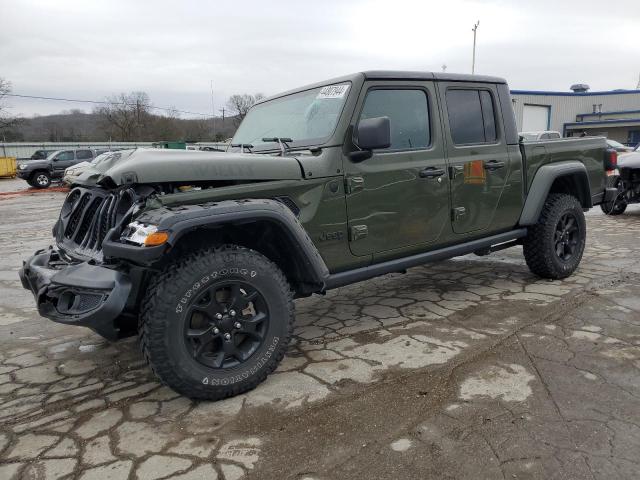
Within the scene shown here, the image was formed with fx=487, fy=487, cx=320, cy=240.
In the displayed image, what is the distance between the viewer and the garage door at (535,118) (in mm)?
34688

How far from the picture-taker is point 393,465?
2129 mm

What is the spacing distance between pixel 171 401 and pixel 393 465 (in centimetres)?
133

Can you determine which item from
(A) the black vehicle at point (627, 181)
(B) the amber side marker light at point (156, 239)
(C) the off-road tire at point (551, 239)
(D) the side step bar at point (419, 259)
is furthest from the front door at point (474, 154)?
(A) the black vehicle at point (627, 181)

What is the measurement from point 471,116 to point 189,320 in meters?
2.86

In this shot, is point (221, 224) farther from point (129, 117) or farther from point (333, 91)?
point (129, 117)

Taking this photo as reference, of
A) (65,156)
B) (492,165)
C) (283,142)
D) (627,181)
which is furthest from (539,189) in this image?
(65,156)

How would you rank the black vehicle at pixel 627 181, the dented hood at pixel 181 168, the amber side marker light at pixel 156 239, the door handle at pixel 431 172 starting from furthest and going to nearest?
1. the black vehicle at pixel 627 181
2. the door handle at pixel 431 172
3. the dented hood at pixel 181 168
4. the amber side marker light at pixel 156 239

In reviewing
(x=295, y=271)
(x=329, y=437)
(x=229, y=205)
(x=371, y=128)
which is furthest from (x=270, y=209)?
(x=329, y=437)

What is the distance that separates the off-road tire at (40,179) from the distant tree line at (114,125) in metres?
19.0

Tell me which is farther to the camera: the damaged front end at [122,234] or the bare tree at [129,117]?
the bare tree at [129,117]

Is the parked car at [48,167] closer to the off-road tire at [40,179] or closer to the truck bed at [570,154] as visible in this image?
the off-road tire at [40,179]

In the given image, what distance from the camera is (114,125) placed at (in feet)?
184

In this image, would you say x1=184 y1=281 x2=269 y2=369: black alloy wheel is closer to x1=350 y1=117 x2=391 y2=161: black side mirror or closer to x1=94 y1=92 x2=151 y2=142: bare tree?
x1=350 y1=117 x2=391 y2=161: black side mirror

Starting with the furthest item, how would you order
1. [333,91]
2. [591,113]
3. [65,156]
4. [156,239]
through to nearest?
[591,113] < [65,156] < [333,91] < [156,239]
